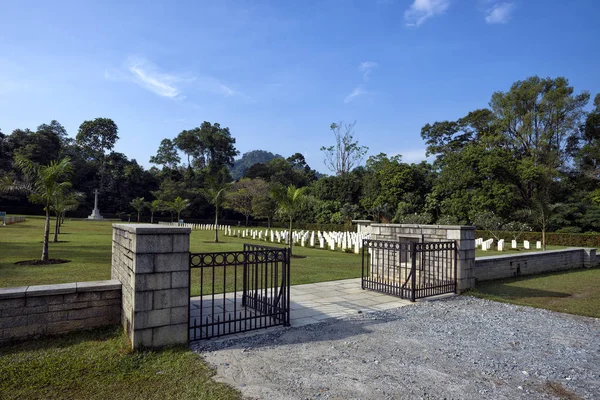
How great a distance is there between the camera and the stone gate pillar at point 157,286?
4016 mm

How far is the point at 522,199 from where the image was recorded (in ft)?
93.9

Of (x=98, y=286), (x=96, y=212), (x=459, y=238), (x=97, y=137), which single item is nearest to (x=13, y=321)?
(x=98, y=286)

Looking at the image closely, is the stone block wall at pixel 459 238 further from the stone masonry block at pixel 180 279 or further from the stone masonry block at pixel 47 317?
the stone masonry block at pixel 47 317

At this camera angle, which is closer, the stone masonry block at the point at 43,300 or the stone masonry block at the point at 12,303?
the stone masonry block at the point at 12,303

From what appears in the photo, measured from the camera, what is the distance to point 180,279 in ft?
13.9

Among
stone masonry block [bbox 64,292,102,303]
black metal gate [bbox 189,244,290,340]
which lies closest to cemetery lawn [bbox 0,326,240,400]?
stone masonry block [bbox 64,292,102,303]

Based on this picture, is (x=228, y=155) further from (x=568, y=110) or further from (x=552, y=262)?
(x=552, y=262)

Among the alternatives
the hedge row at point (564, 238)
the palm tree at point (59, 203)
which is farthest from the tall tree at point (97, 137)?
the hedge row at point (564, 238)

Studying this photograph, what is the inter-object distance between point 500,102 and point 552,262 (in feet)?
90.2

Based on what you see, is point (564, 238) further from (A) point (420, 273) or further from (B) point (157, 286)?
(B) point (157, 286)

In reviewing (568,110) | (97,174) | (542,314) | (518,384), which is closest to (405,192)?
(568,110)

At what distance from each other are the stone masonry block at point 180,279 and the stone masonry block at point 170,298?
0.17 ft

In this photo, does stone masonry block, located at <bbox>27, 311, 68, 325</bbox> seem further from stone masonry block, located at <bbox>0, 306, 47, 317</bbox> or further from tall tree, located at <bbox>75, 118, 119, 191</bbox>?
tall tree, located at <bbox>75, 118, 119, 191</bbox>

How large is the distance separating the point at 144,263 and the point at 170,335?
93 cm
